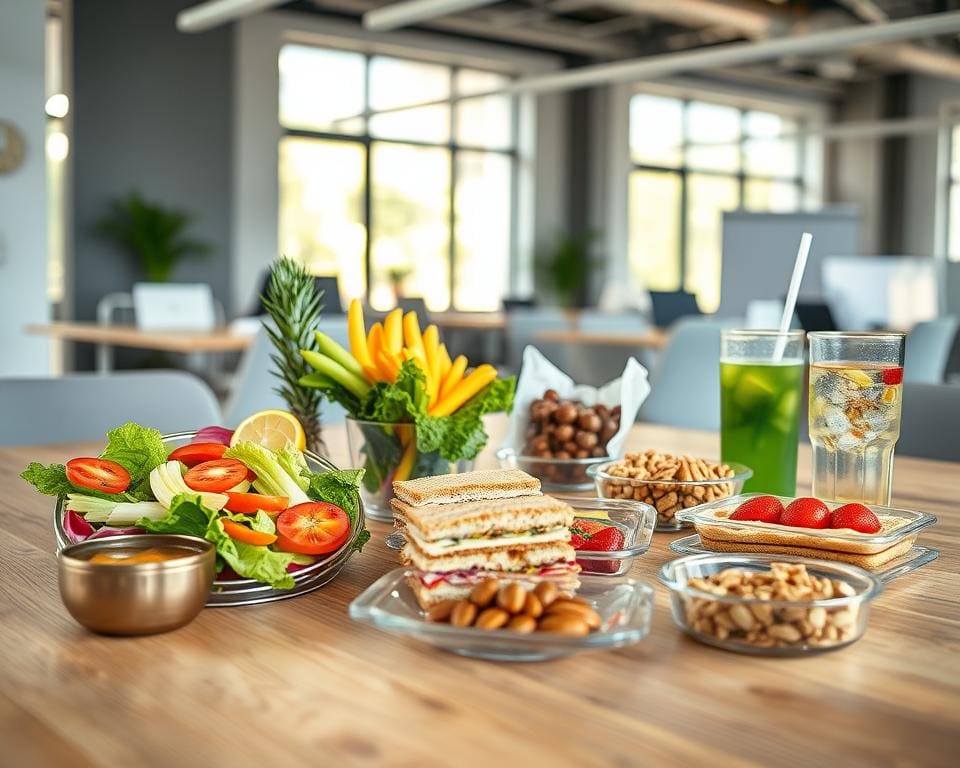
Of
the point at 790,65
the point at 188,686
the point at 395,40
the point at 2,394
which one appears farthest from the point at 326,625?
the point at 790,65

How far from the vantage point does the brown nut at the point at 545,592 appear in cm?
67

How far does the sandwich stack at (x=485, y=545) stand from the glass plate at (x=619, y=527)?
0.29 feet

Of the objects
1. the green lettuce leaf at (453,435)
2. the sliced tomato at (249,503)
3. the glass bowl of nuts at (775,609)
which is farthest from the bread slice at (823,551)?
the sliced tomato at (249,503)

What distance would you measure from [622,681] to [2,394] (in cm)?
148

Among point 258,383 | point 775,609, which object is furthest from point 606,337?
point 775,609

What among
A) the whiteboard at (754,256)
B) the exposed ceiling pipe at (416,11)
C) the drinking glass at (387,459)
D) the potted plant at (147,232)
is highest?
the exposed ceiling pipe at (416,11)

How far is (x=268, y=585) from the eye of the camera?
0.81 m

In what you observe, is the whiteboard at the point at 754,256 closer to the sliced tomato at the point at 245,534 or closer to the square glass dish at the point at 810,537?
the square glass dish at the point at 810,537

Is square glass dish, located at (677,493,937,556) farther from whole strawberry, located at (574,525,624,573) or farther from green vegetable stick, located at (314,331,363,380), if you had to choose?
green vegetable stick, located at (314,331,363,380)

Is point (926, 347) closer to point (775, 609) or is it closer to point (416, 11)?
point (416, 11)

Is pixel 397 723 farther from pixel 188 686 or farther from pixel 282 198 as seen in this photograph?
pixel 282 198

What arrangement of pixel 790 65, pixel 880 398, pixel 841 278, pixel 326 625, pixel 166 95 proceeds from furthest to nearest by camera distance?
pixel 790 65 → pixel 166 95 → pixel 841 278 → pixel 880 398 → pixel 326 625

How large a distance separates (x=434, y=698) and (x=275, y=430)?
56cm

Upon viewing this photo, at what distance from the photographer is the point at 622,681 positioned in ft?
2.13
